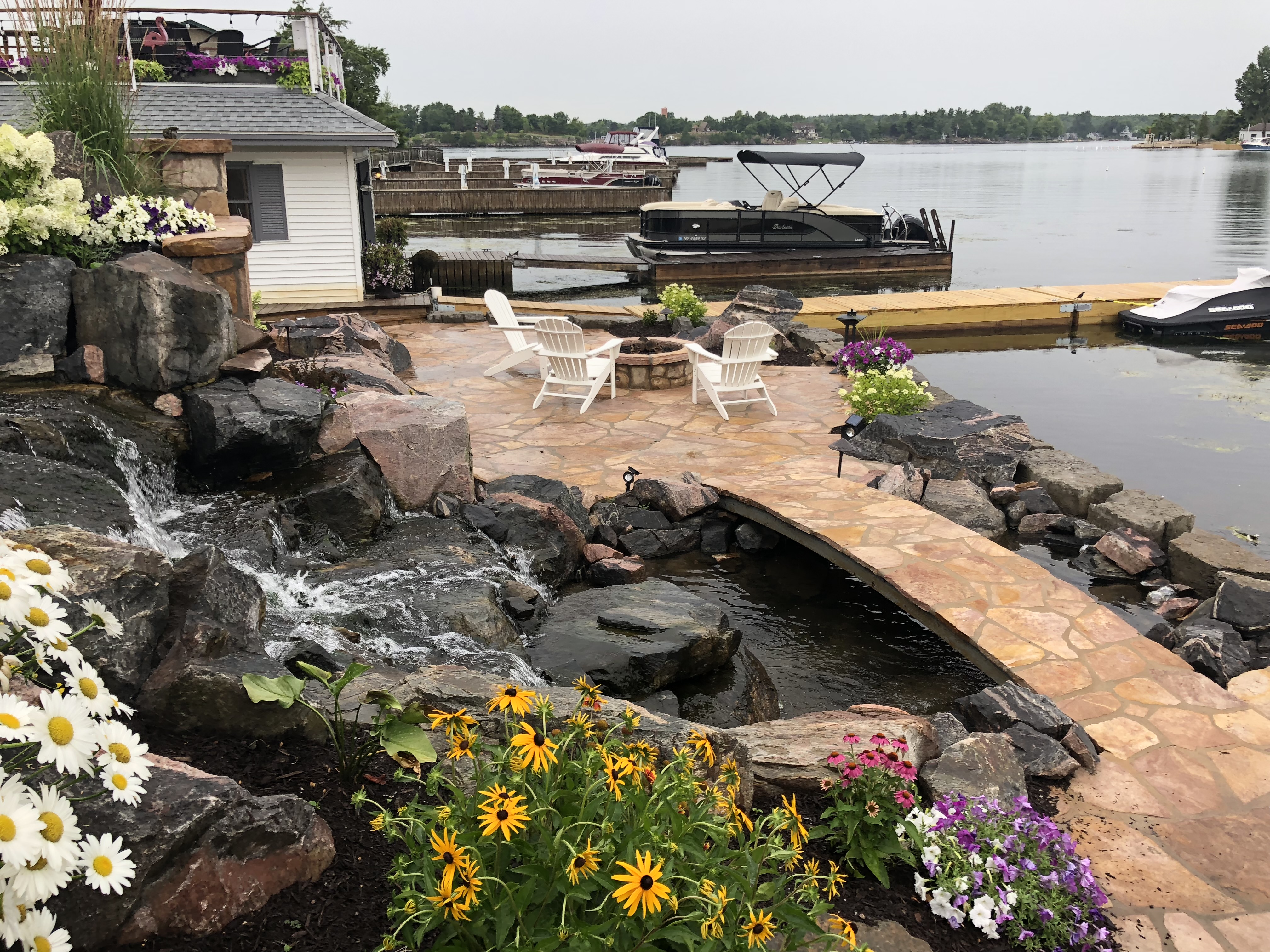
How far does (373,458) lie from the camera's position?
6.43 meters

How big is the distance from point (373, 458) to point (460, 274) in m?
13.9

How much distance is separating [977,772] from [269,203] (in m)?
13.9

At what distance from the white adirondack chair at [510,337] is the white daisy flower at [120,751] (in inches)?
335

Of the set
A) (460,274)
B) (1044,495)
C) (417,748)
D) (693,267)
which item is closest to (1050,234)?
(693,267)

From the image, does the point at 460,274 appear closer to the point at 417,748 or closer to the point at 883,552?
the point at 883,552

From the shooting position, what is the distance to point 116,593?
2910 millimetres

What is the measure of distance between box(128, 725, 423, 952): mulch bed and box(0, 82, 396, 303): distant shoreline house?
12670 mm

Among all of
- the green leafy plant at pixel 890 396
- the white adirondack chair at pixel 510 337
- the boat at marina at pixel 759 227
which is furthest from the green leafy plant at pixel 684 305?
the boat at marina at pixel 759 227

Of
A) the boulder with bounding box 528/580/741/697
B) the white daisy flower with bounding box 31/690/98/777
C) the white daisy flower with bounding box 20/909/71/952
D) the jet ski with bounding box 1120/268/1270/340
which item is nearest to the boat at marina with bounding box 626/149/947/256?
the jet ski with bounding box 1120/268/1270/340

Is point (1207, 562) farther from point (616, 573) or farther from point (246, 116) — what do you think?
point (246, 116)

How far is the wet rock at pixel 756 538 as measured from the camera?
712cm

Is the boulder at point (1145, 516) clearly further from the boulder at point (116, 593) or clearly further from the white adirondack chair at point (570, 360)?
the boulder at point (116, 593)

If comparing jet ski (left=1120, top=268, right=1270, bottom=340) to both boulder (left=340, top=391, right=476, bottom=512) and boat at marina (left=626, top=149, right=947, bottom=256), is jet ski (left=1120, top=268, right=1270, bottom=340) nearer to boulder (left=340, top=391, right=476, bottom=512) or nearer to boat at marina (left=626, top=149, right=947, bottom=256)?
boat at marina (left=626, top=149, right=947, bottom=256)

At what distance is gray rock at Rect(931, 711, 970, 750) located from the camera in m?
3.96
